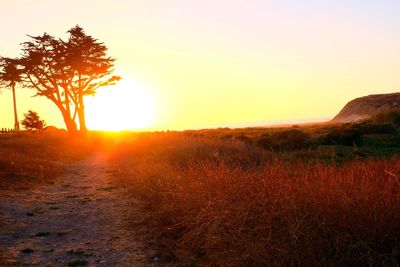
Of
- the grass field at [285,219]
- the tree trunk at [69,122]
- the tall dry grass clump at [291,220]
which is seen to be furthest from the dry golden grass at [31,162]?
the tree trunk at [69,122]

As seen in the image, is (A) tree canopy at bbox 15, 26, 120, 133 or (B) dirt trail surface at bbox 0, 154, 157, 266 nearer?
(B) dirt trail surface at bbox 0, 154, 157, 266

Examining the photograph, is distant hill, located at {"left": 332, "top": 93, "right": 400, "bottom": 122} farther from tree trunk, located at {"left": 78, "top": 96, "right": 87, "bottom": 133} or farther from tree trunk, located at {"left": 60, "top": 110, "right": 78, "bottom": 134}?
tree trunk, located at {"left": 60, "top": 110, "right": 78, "bottom": 134}

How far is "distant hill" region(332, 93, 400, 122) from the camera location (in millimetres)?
76000

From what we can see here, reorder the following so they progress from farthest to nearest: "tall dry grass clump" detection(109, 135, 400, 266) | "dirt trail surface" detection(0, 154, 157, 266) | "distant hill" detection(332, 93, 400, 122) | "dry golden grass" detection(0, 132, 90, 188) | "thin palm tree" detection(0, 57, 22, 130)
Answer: "distant hill" detection(332, 93, 400, 122) < "thin palm tree" detection(0, 57, 22, 130) < "dry golden grass" detection(0, 132, 90, 188) < "dirt trail surface" detection(0, 154, 157, 266) < "tall dry grass clump" detection(109, 135, 400, 266)

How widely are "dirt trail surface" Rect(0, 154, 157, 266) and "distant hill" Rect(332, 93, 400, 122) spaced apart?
223 ft

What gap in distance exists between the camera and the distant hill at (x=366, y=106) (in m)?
76.0

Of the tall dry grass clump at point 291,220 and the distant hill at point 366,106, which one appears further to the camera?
the distant hill at point 366,106

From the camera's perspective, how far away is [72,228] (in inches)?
350

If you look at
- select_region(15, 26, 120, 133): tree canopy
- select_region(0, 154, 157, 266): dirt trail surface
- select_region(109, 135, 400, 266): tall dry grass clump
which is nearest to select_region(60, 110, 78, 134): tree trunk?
select_region(15, 26, 120, 133): tree canopy

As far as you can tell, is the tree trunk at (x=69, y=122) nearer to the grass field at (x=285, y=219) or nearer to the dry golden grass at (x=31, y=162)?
the dry golden grass at (x=31, y=162)

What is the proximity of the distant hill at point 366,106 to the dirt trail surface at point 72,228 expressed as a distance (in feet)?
223

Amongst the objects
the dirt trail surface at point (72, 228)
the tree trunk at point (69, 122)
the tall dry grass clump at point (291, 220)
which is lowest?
the dirt trail surface at point (72, 228)

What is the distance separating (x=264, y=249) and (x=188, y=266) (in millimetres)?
1558

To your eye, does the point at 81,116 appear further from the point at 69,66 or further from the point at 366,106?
the point at 366,106
